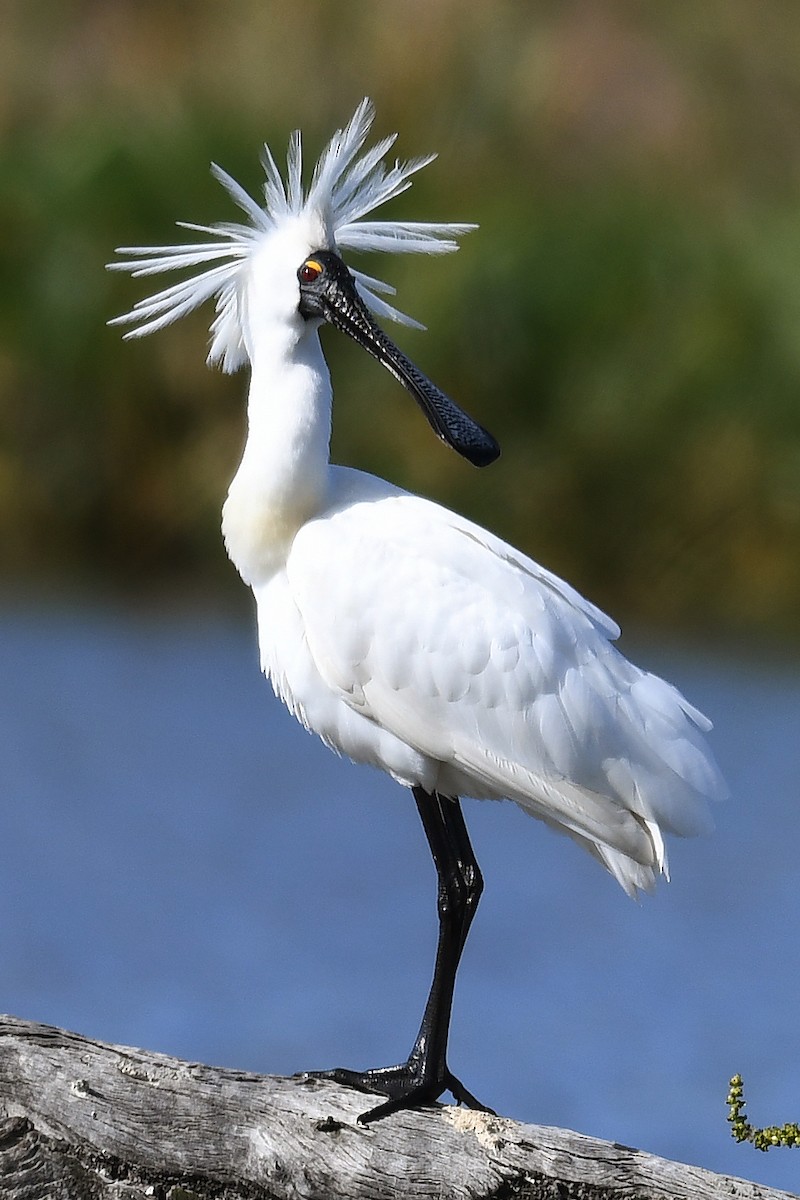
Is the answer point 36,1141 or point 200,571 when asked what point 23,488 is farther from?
point 36,1141

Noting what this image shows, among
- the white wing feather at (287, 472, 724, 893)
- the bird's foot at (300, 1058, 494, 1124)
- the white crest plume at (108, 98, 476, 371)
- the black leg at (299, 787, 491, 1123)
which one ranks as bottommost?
the bird's foot at (300, 1058, 494, 1124)

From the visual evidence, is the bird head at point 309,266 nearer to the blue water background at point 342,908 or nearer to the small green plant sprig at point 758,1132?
the small green plant sprig at point 758,1132

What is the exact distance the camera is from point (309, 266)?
5492 millimetres

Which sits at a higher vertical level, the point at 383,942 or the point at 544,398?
the point at 544,398

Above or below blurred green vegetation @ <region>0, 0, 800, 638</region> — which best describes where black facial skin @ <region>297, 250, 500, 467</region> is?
below

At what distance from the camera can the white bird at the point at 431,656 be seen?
17.2ft

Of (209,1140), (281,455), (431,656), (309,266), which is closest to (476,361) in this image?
(309,266)

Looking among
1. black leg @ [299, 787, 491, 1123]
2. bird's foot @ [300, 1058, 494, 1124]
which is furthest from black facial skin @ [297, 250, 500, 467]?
bird's foot @ [300, 1058, 494, 1124]

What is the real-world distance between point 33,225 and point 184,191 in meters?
1.07

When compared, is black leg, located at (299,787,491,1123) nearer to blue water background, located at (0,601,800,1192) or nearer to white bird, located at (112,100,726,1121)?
white bird, located at (112,100,726,1121)

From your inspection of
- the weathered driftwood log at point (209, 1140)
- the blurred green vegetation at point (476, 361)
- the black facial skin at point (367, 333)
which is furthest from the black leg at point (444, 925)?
the blurred green vegetation at point (476, 361)

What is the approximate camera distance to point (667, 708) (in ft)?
17.5

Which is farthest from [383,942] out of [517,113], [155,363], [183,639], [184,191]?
[517,113]

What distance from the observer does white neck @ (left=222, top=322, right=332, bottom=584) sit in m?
5.41
